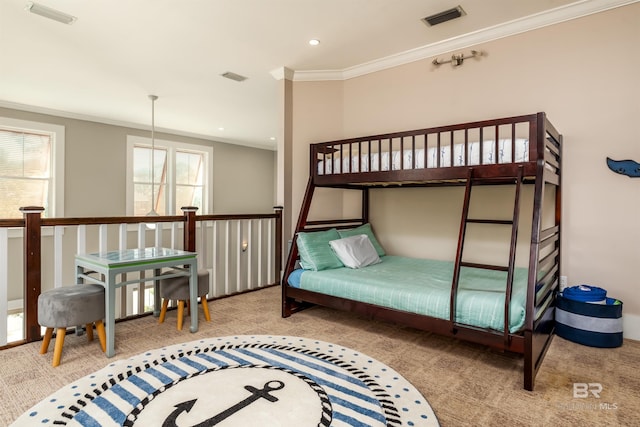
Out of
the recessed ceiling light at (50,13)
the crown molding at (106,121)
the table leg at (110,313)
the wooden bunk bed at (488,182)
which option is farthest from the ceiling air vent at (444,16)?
the crown molding at (106,121)

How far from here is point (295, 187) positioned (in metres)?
4.18

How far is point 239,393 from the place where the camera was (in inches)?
73.6

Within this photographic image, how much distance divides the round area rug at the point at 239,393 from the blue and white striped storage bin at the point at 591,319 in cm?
153

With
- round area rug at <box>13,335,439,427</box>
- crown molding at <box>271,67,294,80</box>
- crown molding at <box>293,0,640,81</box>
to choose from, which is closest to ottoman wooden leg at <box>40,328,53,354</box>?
round area rug at <box>13,335,439,427</box>

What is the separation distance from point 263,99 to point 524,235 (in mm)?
3793

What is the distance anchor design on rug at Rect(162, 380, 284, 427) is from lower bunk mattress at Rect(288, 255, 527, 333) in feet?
3.30

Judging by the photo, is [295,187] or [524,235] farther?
[295,187]

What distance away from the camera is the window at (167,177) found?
258 inches

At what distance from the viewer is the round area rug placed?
1656 mm

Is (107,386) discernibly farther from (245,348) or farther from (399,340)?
(399,340)

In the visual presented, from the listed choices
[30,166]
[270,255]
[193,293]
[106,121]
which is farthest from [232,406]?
[106,121]

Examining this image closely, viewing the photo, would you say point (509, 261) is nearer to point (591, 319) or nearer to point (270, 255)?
point (591, 319)

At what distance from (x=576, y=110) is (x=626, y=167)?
59 cm

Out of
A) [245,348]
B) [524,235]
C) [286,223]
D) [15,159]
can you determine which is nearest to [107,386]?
[245,348]
